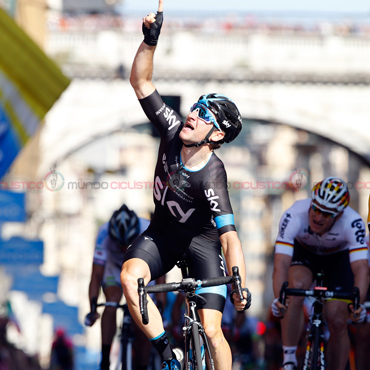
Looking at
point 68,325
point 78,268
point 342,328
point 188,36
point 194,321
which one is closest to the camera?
point 194,321

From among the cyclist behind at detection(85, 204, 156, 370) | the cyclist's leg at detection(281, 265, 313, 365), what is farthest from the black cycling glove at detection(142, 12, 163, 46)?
the cyclist's leg at detection(281, 265, 313, 365)

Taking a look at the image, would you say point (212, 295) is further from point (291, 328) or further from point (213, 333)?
point (291, 328)

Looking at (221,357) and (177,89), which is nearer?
(221,357)

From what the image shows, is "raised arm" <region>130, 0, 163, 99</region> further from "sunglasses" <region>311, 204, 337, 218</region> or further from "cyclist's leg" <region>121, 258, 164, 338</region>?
"sunglasses" <region>311, 204, 337, 218</region>

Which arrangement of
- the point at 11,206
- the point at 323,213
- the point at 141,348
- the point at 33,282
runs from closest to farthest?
the point at 323,213, the point at 141,348, the point at 11,206, the point at 33,282

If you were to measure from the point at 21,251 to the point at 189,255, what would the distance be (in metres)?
15.7

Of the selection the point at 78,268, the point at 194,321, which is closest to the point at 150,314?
the point at 194,321

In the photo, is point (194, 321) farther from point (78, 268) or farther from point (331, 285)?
point (78, 268)

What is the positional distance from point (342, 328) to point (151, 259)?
2443 mm

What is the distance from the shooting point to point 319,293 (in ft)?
29.4

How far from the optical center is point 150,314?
7566 mm

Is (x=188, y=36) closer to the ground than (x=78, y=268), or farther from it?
farther from it

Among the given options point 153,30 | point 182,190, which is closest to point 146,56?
point 153,30

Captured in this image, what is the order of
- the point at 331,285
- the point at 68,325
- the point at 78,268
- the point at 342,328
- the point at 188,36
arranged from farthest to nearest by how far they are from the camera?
the point at 78,268 → the point at 188,36 → the point at 68,325 → the point at 331,285 → the point at 342,328
